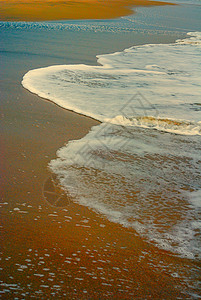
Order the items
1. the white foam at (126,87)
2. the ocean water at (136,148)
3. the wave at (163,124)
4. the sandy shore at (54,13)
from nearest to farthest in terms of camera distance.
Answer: the ocean water at (136,148)
the wave at (163,124)
the white foam at (126,87)
the sandy shore at (54,13)

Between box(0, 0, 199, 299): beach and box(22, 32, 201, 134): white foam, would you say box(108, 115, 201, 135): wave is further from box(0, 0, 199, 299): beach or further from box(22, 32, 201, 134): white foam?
box(0, 0, 199, 299): beach

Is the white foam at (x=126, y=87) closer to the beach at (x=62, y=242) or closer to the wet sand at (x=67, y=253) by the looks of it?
the beach at (x=62, y=242)

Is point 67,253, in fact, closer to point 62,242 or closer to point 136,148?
point 62,242

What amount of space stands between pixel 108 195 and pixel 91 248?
2.53 feet

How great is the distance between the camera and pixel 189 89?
7137 mm

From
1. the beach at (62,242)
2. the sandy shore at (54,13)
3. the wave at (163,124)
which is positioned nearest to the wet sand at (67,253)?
the beach at (62,242)

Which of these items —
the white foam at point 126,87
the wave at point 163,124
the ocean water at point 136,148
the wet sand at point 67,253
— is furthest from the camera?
the white foam at point 126,87

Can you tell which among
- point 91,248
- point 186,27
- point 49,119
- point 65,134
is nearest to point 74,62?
point 49,119

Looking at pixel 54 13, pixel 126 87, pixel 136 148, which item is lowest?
pixel 136 148

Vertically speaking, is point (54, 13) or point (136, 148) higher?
point (54, 13)

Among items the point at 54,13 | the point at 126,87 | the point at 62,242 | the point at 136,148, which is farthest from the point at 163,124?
the point at 54,13

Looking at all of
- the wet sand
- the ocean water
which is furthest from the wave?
the wet sand

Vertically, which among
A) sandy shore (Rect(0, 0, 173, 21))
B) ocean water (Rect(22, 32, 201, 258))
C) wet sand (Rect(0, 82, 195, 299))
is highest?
sandy shore (Rect(0, 0, 173, 21))

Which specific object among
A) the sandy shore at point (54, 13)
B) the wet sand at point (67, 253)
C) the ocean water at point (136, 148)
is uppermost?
the sandy shore at point (54, 13)
